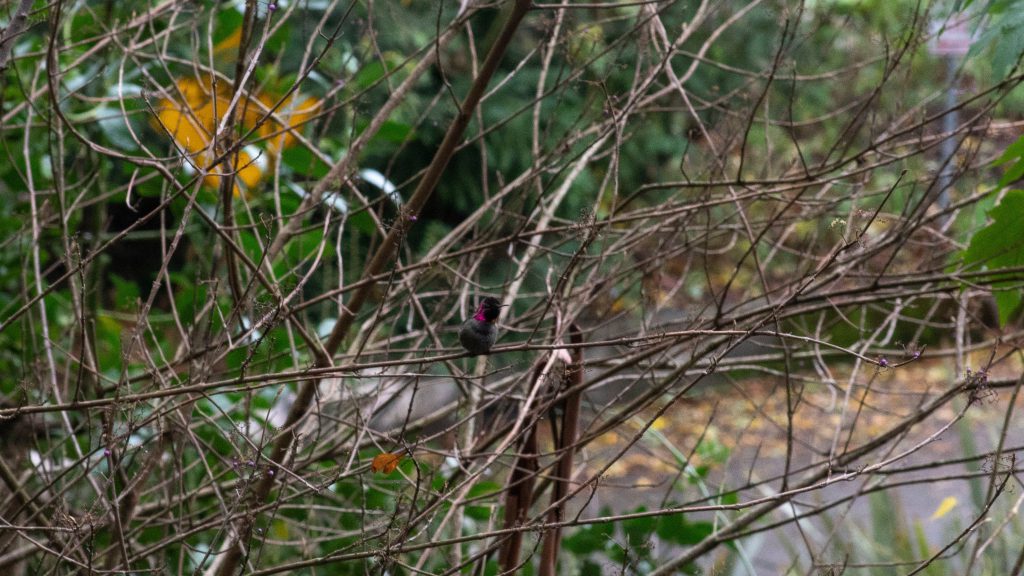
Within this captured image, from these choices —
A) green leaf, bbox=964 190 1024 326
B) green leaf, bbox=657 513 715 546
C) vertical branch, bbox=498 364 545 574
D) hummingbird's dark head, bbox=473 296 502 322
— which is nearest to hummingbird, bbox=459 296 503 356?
hummingbird's dark head, bbox=473 296 502 322

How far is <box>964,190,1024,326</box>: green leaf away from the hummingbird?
1.00m

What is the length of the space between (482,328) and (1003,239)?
3.63ft

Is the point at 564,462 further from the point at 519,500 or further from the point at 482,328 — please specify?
the point at 482,328

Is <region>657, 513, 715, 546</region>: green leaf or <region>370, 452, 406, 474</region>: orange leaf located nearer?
<region>370, 452, 406, 474</region>: orange leaf

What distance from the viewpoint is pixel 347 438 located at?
257 centimetres

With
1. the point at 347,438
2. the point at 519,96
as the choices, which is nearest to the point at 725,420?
the point at 519,96

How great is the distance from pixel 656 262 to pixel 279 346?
1088 millimetres

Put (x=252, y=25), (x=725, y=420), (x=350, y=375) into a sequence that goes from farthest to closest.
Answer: (x=725, y=420) → (x=252, y=25) → (x=350, y=375)

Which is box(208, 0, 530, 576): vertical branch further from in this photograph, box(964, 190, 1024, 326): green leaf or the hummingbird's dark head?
box(964, 190, 1024, 326): green leaf

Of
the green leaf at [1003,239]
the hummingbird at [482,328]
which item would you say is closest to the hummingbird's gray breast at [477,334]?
the hummingbird at [482,328]

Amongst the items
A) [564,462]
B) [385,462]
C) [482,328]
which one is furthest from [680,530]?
[385,462]

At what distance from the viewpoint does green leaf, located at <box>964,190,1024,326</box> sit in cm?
189

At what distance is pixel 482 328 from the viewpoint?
2.41 metres

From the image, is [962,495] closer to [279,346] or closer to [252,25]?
[279,346]
